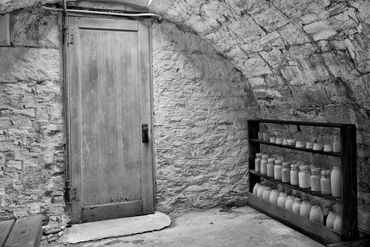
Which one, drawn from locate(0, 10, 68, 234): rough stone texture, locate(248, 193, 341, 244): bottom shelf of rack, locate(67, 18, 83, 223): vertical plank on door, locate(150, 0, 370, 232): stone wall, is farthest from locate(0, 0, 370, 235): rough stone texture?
locate(67, 18, 83, 223): vertical plank on door

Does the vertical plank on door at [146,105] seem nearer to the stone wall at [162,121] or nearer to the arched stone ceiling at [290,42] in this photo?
the stone wall at [162,121]

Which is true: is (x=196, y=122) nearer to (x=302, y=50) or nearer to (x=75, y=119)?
(x=75, y=119)

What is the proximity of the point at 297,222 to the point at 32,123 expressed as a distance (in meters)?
2.36

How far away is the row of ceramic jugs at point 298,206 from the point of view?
2.37 meters

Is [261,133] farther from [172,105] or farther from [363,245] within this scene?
[363,245]

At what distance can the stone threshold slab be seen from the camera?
260 cm

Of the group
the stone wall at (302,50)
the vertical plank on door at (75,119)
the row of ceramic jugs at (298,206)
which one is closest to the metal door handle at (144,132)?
the vertical plank on door at (75,119)

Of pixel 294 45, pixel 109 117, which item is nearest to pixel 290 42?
pixel 294 45

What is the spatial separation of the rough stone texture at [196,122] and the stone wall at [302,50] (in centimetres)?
21

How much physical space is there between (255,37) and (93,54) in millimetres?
1445

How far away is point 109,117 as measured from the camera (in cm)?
296

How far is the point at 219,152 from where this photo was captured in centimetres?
334

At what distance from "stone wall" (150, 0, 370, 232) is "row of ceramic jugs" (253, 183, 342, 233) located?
0.23 m

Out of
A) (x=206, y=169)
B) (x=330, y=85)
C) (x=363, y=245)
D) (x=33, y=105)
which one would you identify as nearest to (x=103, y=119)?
(x=33, y=105)
